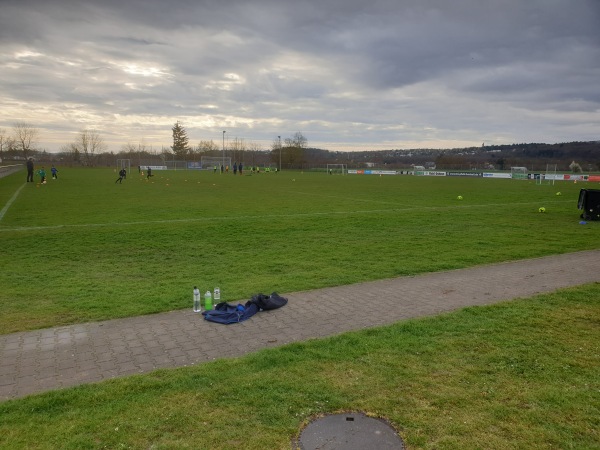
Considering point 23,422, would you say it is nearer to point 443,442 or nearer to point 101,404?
point 101,404

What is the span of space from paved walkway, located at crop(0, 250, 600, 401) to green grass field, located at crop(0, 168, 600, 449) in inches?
12.9

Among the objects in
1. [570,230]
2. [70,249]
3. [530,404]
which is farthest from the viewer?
[570,230]

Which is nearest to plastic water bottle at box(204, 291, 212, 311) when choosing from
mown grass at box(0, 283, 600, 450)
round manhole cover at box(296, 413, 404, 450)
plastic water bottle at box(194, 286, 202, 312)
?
plastic water bottle at box(194, 286, 202, 312)

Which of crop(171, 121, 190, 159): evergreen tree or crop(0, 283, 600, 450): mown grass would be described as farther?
crop(171, 121, 190, 159): evergreen tree

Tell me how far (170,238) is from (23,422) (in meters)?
8.76

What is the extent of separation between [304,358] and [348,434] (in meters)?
1.34

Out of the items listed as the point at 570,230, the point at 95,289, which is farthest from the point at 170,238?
the point at 570,230

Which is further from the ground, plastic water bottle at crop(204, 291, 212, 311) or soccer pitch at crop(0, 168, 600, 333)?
plastic water bottle at crop(204, 291, 212, 311)

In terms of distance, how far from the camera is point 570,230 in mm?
14227

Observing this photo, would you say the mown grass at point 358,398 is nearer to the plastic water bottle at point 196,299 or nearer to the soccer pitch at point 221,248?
the plastic water bottle at point 196,299

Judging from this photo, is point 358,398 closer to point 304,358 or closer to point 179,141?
point 304,358

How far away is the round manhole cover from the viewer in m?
3.25

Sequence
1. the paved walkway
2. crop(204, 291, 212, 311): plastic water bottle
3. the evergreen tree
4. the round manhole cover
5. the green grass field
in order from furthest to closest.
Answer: the evergreen tree → crop(204, 291, 212, 311): plastic water bottle → the paved walkway → the green grass field → the round manhole cover

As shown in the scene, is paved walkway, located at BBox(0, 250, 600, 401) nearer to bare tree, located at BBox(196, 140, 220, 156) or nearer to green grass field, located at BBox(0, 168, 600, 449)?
green grass field, located at BBox(0, 168, 600, 449)
